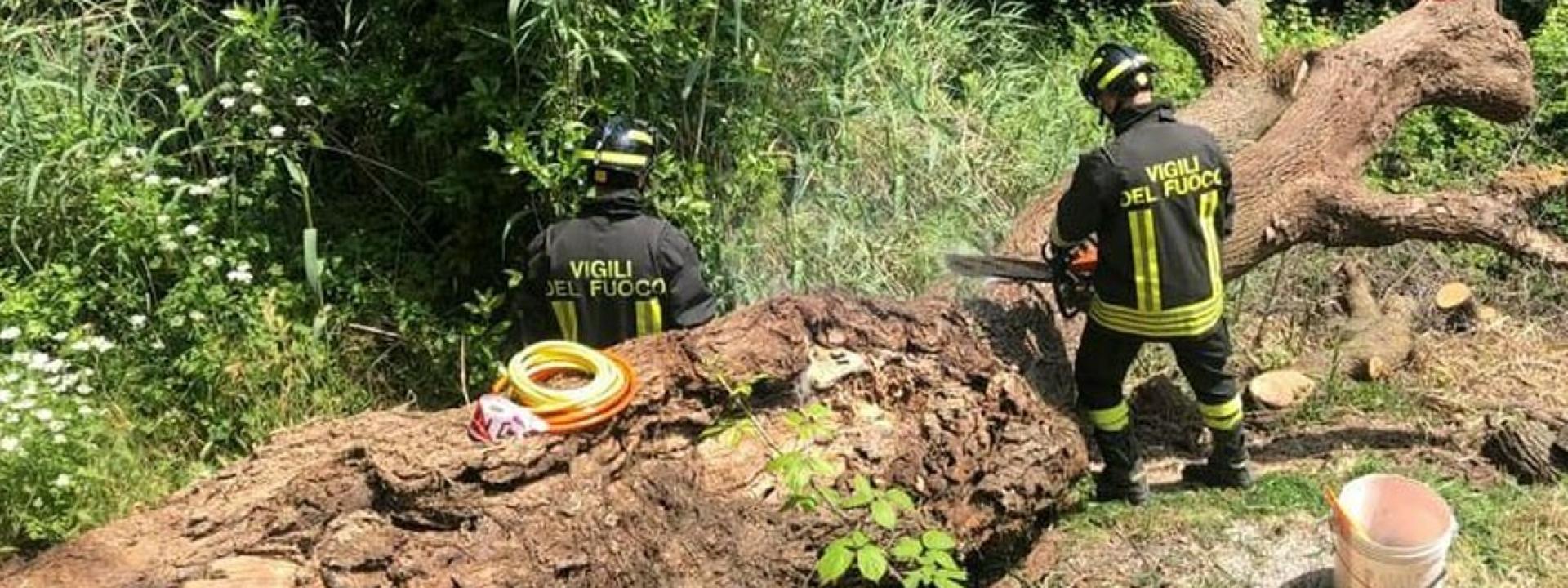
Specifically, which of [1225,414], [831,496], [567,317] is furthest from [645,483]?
[1225,414]

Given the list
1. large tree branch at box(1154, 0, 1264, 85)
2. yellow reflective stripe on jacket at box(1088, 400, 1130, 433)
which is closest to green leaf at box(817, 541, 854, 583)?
yellow reflective stripe on jacket at box(1088, 400, 1130, 433)

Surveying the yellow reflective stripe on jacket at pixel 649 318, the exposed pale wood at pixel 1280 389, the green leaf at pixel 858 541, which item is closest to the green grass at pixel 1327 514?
the exposed pale wood at pixel 1280 389

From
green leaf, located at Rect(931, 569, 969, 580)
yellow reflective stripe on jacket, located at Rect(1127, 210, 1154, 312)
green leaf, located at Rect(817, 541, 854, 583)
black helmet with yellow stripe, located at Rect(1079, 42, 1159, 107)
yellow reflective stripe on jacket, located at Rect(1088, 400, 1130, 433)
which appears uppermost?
black helmet with yellow stripe, located at Rect(1079, 42, 1159, 107)

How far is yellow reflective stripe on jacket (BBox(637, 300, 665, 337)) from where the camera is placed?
426cm

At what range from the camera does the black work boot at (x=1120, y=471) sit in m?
4.54

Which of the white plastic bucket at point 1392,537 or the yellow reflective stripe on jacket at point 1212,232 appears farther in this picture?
the yellow reflective stripe on jacket at point 1212,232

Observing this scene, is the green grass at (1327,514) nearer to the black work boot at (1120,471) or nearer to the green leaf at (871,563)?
the black work boot at (1120,471)

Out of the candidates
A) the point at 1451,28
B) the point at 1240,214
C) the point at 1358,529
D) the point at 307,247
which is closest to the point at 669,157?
the point at 307,247

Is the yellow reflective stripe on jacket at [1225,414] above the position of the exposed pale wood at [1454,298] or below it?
above

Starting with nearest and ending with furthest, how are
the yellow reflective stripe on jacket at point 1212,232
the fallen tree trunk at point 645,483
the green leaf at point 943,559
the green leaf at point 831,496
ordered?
the fallen tree trunk at point 645,483 → the green leaf at point 943,559 → the green leaf at point 831,496 → the yellow reflective stripe on jacket at point 1212,232

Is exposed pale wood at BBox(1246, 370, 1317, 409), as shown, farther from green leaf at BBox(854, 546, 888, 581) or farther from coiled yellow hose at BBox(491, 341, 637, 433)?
coiled yellow hose at BBox(491, 341, 637, 433)

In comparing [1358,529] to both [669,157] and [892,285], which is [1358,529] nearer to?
[892,285]

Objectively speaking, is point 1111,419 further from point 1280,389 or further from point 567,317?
point 567,317

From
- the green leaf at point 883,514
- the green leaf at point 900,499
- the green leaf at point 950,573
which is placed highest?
the green leaf at point 883,514
